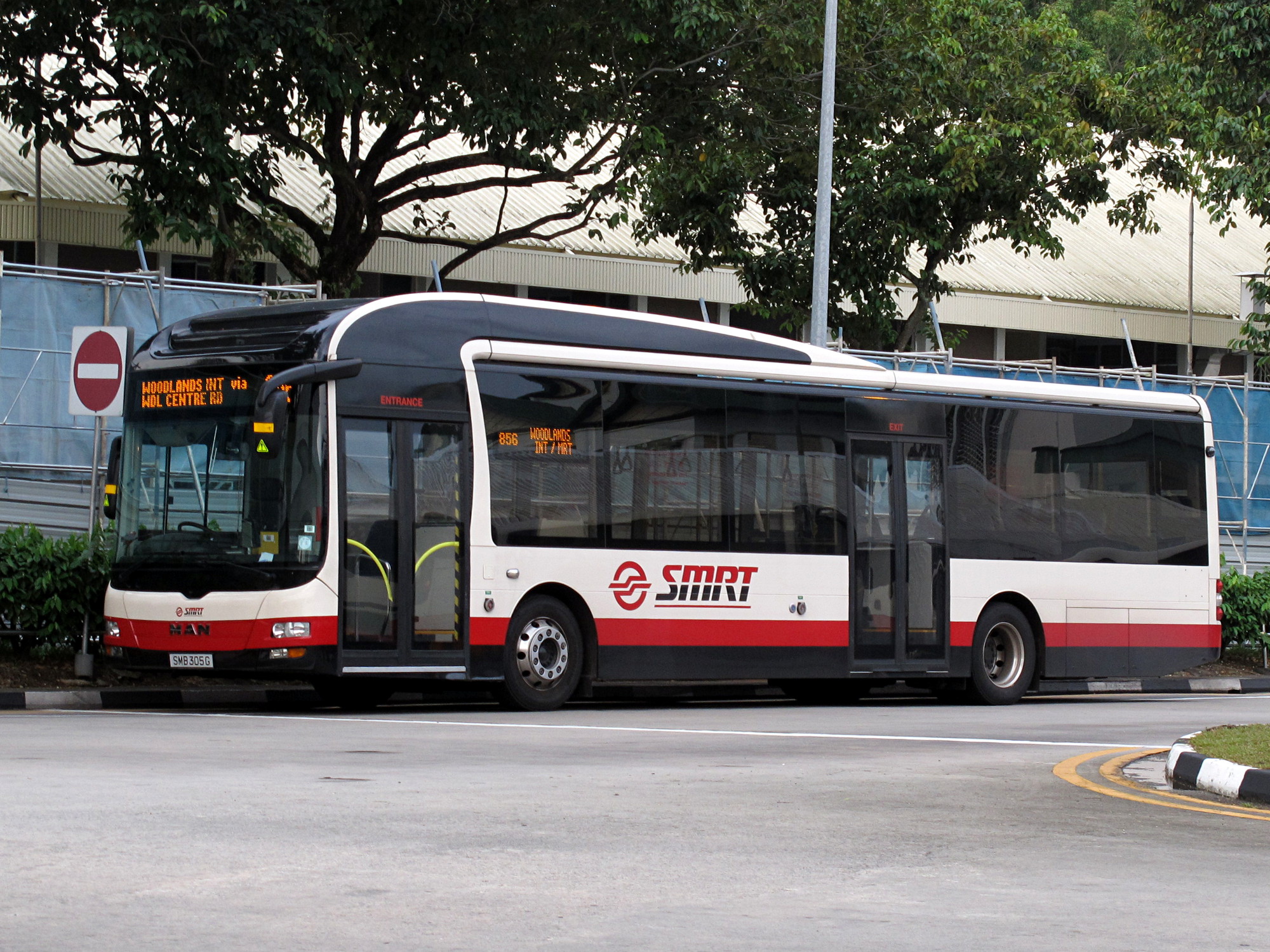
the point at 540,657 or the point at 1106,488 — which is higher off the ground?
the point at 1106,488

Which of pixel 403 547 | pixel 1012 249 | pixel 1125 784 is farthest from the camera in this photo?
pixel 1012 249

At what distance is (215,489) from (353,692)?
2.78 meters

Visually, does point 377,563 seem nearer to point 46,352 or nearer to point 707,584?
point 707,584

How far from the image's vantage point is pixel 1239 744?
11.7 meters

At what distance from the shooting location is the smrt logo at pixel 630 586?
53.3 ft

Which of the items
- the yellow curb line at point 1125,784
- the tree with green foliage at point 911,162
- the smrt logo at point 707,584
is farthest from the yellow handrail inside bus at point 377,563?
the tree with green foliage at point 911,162

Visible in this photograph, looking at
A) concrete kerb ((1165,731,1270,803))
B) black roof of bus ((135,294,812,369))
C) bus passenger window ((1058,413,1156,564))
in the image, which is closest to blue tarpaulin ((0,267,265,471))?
black roof of bus ((135,294,812,369))

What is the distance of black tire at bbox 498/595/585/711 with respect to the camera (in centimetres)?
1562

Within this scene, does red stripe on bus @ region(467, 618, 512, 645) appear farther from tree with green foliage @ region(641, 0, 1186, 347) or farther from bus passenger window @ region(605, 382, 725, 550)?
tree with green foliage @ region(641, 0, 1186, 347)

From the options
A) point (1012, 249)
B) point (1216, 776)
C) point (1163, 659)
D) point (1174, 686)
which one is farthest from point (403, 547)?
point (1012, 249)

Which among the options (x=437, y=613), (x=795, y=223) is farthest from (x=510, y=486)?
(x=795, y=223)

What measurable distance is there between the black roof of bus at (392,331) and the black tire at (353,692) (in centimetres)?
272

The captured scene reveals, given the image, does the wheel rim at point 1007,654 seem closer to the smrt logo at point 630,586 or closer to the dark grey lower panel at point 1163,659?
the dark grey lower panel at point 1163,659

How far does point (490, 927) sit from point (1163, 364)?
43.8m
